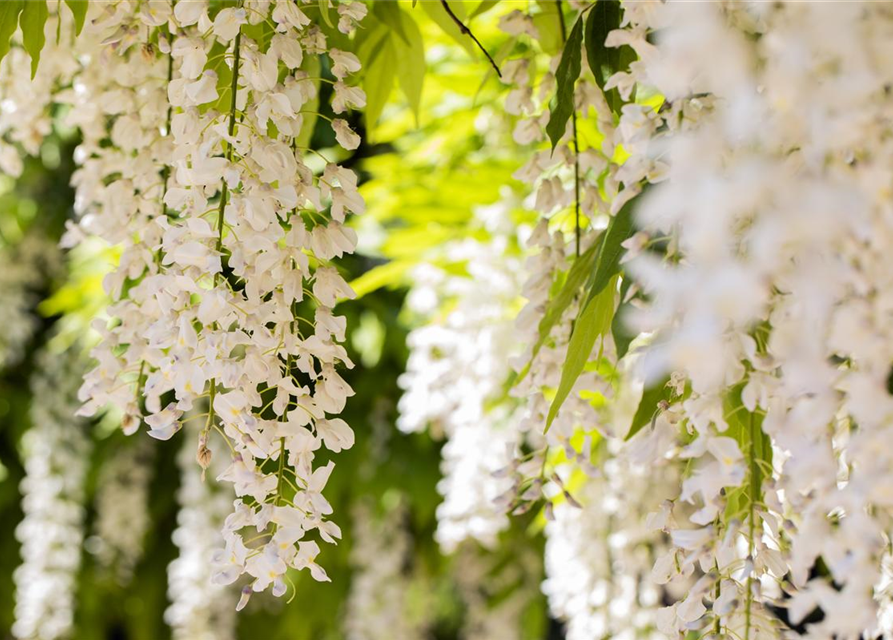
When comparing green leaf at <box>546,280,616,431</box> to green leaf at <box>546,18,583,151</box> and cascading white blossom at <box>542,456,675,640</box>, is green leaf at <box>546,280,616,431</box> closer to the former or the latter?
green leaf at <box>546,18,583,151</box>

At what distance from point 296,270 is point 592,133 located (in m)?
0.69

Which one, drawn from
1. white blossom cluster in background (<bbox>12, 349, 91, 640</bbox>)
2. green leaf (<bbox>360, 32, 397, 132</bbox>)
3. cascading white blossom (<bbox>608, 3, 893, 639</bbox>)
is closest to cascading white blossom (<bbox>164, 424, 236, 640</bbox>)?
white blossom cluster in background (<bbox>12, 349, 91, 640</bbox>)

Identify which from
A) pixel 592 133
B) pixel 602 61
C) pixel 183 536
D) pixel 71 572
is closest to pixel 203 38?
pixel 602 61

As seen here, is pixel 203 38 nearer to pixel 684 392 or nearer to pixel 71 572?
pixel 684 392

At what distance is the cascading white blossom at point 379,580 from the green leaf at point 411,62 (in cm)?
184

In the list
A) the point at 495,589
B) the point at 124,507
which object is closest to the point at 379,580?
the point at 495,589

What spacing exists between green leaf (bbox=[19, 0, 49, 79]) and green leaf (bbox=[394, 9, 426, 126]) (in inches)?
13.3

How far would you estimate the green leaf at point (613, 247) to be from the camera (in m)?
0.71

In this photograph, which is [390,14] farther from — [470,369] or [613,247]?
[470,369]

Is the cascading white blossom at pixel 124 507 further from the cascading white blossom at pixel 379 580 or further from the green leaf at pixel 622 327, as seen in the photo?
the green leaf at pixel 622 327

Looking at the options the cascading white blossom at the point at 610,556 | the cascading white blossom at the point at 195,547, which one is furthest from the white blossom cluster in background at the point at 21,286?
the cascading white blossom at the point at 610,556

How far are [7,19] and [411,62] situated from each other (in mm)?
384

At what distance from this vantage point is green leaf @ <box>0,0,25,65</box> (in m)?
0.87

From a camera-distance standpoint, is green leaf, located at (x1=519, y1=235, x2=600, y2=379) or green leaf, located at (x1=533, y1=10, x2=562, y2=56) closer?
green leaf, located at (x1=519, y1=235, x2=600, y2=379)
